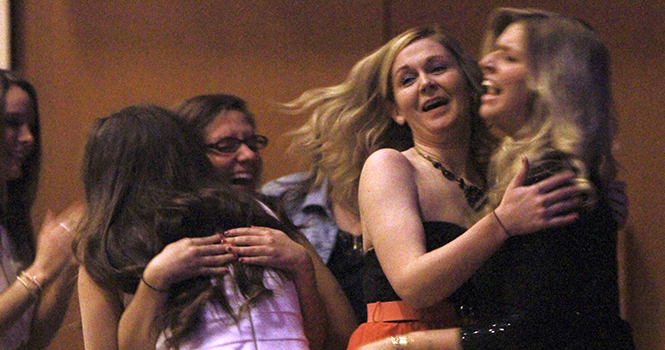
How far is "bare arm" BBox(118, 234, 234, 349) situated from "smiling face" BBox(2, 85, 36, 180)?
92cm

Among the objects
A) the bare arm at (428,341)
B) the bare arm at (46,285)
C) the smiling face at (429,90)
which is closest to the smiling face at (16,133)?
the bare arm at (46,285)

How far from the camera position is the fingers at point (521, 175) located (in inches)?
56.1

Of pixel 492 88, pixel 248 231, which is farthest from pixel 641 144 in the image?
pixel 248 231

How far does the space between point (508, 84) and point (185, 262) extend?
2.53ft

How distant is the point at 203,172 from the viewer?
1.77 m

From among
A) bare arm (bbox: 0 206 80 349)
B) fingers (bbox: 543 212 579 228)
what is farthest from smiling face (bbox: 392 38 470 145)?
bare arm (bbox: 0 206 80 349)

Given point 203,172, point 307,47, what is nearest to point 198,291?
point 203,172

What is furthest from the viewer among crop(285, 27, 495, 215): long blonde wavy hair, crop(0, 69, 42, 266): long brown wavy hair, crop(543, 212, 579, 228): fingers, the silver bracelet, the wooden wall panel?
the wooden wall panel

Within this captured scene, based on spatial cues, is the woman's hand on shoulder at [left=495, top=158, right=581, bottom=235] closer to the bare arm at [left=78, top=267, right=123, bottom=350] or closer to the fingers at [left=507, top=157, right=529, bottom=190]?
the fingers at [left=507, top=157, right=529, bottom=190]

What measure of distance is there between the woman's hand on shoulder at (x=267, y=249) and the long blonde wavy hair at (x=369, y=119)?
507 millimetres

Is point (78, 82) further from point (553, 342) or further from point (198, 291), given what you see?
point (553, 342)

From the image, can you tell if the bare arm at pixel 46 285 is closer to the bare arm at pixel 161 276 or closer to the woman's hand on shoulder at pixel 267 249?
the bare arm at pixel 161 276

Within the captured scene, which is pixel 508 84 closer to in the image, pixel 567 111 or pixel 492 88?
pixel 492 88

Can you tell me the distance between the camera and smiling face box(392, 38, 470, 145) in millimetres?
1890
